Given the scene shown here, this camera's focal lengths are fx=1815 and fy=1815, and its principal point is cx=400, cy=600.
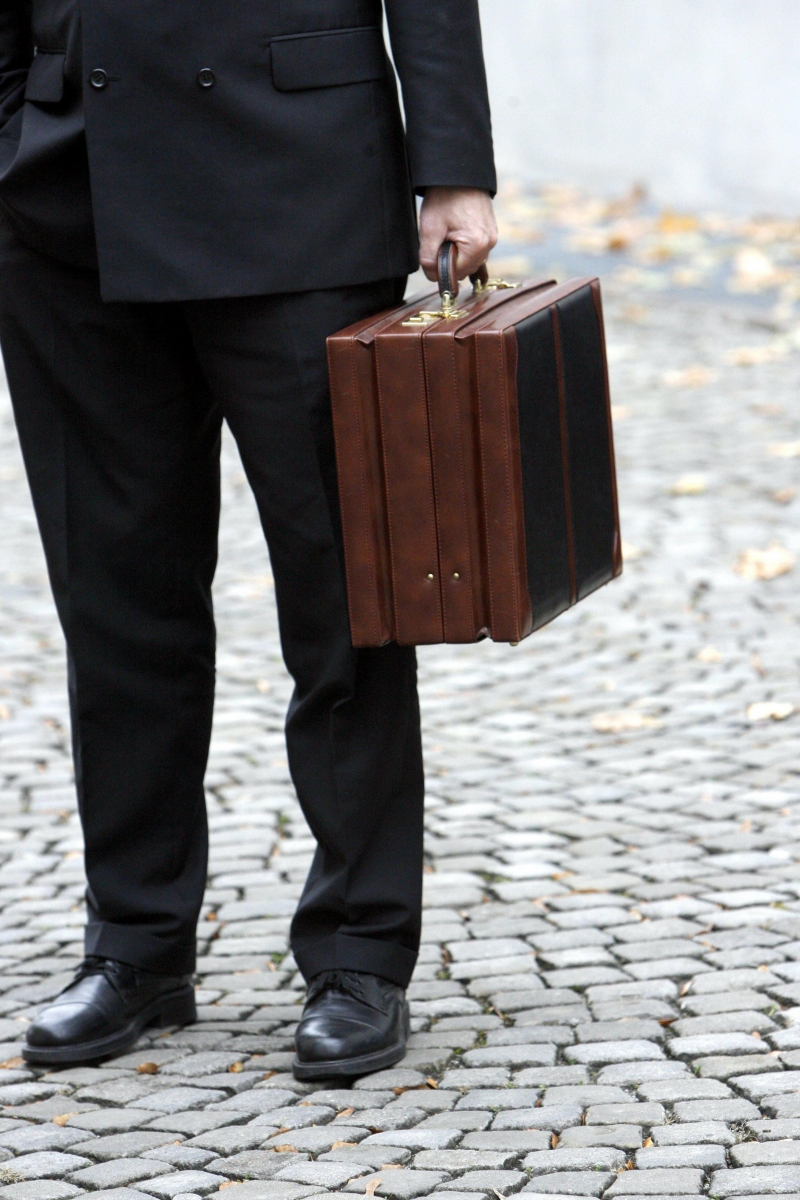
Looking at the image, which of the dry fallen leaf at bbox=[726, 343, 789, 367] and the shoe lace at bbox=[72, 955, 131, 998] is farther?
the dry fallen leaf at bbox=[726, 343, 789, 367]

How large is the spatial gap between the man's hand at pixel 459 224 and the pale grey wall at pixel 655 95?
28.8 feet

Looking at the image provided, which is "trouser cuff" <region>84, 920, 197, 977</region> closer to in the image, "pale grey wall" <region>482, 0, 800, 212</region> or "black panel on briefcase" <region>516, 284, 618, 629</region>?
"black panel on briefcase" <region>516, 284, 618, 629</region>

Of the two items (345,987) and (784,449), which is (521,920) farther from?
(784,449)

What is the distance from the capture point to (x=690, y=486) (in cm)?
581

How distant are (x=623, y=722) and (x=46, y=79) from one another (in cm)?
213

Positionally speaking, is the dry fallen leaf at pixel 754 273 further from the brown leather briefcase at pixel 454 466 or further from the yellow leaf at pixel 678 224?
the brown leather briefcase at pixel 454 466

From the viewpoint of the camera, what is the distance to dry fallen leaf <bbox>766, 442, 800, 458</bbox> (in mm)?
6027

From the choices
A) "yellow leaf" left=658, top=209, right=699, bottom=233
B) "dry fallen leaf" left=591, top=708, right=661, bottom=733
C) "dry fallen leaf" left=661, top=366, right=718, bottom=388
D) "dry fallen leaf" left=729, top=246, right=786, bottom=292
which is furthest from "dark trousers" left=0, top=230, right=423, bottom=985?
"yellow leaf" left=658, top=209, right=699, bottom=233

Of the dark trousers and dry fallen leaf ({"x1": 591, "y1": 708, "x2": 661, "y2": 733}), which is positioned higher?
the dark trousers

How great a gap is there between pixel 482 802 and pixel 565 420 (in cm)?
145

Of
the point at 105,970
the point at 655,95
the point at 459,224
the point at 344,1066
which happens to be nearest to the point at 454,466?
the point at 459,224

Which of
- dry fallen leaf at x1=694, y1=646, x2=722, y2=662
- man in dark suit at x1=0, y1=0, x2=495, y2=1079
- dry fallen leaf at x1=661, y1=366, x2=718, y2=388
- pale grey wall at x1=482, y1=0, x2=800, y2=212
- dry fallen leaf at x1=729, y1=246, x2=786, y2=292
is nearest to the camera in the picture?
man in dark suit at x1=0, y1=0, x2=495, y2=1079

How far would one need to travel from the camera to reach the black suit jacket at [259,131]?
7.22 ft

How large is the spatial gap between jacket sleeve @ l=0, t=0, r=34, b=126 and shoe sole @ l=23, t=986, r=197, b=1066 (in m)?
1.24
